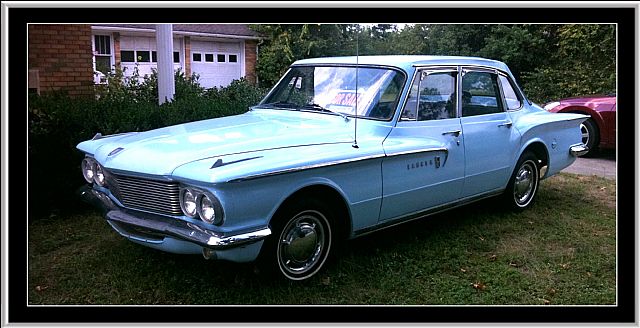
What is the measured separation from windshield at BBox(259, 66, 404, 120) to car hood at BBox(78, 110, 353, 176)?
0.15 meters

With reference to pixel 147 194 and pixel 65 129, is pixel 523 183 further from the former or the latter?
pixel 65 129

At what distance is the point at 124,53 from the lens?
845 cm

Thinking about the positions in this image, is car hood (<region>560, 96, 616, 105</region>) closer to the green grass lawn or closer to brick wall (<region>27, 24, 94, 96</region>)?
the green grass lawn

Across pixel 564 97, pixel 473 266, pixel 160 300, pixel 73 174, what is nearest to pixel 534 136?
pixel 473 266

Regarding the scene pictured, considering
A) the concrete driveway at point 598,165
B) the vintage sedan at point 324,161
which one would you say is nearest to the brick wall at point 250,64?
the vintage sedan at point 324,161

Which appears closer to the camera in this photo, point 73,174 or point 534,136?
point 73,174

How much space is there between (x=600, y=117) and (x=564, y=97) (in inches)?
22.4

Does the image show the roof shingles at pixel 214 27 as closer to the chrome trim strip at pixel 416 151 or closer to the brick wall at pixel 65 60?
the brick wall at pixel 65 60

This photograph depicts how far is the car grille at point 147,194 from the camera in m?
3.65

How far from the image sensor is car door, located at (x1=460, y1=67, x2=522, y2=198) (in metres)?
5.26

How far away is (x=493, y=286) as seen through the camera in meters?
4.25

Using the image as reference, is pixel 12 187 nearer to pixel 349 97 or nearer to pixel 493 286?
pixel 349 97

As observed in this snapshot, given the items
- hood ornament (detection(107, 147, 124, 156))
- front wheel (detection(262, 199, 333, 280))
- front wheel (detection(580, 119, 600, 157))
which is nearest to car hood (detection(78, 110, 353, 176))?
hood ornament (detection(107, 147, 124, 156))
